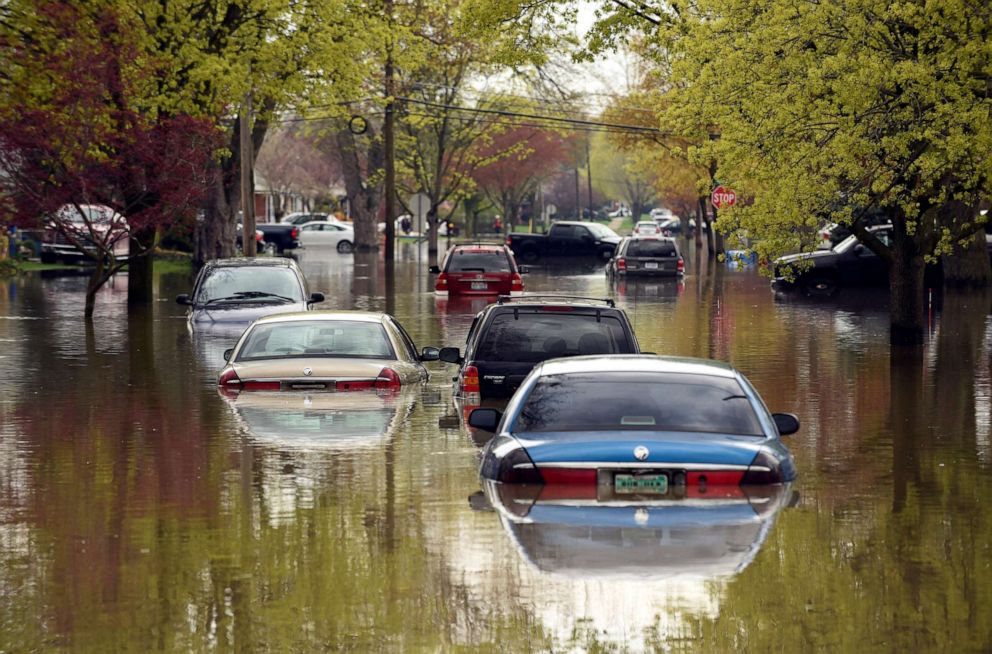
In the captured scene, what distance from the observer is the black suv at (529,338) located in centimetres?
1634

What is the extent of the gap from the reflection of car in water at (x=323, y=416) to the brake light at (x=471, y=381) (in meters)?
0.81

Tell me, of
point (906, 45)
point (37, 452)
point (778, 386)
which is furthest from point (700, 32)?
point (37, 452)

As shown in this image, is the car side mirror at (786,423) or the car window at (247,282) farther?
the car window at (247,282)

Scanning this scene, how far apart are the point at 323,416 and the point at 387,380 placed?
990mm

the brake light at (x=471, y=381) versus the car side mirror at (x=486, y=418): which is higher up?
the car side mirror at (x=486, y=418)

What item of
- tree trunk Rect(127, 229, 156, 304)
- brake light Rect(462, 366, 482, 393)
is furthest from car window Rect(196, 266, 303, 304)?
brake light Rect(462, 366, 482, 393)

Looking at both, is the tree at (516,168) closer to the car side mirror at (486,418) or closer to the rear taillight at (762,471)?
the car side mirror at (486,418)

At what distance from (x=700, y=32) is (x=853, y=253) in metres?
20.3

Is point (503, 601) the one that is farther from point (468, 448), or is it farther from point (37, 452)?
point (37, 452)

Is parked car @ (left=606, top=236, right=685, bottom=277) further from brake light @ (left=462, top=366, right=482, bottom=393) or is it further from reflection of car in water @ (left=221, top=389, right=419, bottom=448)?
brake light @ (left=462, top=366, right=482, bottom=393)

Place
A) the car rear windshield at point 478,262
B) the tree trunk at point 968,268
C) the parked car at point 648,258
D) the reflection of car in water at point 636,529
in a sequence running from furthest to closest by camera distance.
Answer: the parked car at point 648,258 < the tree trunk at point 968,268 < the car rear windshield at point 478,262 < the reflection of car in water at point 636,529

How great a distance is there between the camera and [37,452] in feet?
50.5

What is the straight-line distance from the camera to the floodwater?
8.15m

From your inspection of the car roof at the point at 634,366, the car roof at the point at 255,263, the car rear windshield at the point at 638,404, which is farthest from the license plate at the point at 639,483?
the car roof at the point at 255,263
